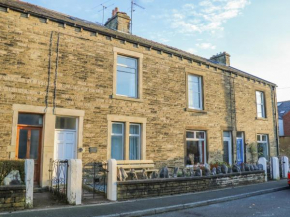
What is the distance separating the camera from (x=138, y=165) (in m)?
12.0

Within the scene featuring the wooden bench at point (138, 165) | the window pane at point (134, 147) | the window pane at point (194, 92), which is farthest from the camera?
the window pane at point (194, 92)

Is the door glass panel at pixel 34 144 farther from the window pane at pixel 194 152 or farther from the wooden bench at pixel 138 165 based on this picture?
the window pane at pixel 194 152

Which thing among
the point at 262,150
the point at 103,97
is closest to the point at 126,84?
the point at 103,97

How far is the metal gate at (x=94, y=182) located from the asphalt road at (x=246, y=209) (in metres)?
2.66

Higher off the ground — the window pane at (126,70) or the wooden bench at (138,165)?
the window pane at (126,70)

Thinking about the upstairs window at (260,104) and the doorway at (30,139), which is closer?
the doorway at (30,139)

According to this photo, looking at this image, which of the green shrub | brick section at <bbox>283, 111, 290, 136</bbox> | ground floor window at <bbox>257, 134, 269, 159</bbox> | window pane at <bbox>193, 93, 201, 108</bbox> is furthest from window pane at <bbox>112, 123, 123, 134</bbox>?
brick section at <bbox>283, 111, 290, 136</bbox>

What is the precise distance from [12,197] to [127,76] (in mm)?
7297

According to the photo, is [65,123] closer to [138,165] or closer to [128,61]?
[138,165]

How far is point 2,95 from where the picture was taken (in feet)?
30.6

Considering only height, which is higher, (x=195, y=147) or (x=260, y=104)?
(x=260, y=104)

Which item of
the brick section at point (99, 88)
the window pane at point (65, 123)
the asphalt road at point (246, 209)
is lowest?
the asphalt road at point (246, 209)

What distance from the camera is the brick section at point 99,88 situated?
32.0ft

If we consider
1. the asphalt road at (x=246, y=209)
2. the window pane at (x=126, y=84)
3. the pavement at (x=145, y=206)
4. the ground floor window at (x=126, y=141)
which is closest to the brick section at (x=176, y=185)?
the pavement at (x=145, y=206)
